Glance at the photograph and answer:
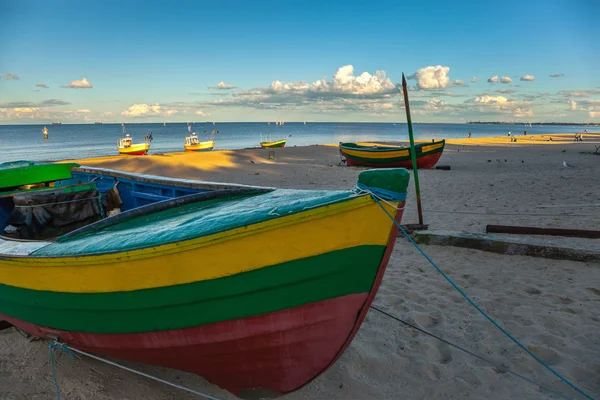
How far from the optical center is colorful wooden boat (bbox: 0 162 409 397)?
8.23 feet

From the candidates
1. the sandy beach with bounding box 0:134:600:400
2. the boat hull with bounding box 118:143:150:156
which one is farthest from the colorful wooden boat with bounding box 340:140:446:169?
the boat hull with bounding box 118:143:150:156

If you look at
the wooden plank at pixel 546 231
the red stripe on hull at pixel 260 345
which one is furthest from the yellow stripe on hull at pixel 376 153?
the red stripe on hull at pixel 260 345

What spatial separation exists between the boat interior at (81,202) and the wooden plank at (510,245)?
3539 millimetres

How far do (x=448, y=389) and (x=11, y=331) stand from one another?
4.75 meters

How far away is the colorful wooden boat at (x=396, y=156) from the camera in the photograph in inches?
683

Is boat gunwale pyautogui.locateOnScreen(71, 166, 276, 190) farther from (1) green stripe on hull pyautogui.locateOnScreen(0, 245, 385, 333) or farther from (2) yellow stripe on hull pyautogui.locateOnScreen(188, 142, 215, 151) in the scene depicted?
(2) yellow stripe on hull pyautogui.locateOnScreen(188, 142, 215, 151)

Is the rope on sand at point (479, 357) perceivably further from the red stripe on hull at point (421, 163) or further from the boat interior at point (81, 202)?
the red stripe on hull at point (421, 163)

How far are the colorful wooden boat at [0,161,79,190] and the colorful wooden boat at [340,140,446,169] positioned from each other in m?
13.7

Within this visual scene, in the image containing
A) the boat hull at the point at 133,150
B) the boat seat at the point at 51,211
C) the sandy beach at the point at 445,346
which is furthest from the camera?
the boat hull at the point at 133,150

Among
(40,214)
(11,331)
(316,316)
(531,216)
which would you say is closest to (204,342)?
(316,316)

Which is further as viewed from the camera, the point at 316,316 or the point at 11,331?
the point at 11,331

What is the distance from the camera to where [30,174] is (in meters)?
5.86

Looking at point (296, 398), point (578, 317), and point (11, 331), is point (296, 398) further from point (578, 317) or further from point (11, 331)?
point (11, 331)

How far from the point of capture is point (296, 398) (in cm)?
305
